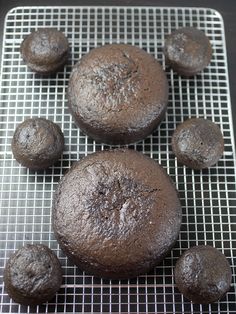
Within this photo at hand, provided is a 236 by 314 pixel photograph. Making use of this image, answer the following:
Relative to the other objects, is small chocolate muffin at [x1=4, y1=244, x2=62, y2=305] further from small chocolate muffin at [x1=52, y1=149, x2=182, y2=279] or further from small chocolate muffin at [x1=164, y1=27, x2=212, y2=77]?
small chocolate muffin at [x1=164, y1=27, x2=212, y2=77]

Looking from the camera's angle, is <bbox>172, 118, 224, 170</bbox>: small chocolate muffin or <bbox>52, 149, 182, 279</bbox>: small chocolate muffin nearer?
<bbox>52, 149, 182, 279</bbox>: small chocolate muffin

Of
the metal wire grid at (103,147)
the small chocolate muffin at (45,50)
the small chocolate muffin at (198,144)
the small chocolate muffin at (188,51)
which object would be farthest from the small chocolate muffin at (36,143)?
the small chocolate muffin at (188,51)

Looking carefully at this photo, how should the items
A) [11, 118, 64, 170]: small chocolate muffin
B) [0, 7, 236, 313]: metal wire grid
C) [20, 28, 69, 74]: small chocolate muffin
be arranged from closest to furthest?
[0, 7, 236, 313]: metal wire grid < [11, 118, 64, 170]: small chocolate muffin < [20, 28, 69, 74]: small chocolate muffin

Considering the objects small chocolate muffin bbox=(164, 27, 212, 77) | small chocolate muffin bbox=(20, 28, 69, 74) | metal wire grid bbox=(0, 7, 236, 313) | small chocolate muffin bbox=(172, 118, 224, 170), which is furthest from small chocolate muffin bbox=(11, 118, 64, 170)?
small chocolate muffin bbox=(164, 27, 212, 77)

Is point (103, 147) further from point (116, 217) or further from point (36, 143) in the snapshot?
point (116, 217)

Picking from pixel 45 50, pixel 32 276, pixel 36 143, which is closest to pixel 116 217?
pixel 32 276

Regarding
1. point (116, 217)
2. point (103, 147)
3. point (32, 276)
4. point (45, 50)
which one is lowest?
point (32, 276)

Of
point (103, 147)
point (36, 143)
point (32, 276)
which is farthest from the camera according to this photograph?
point (103, 147)
